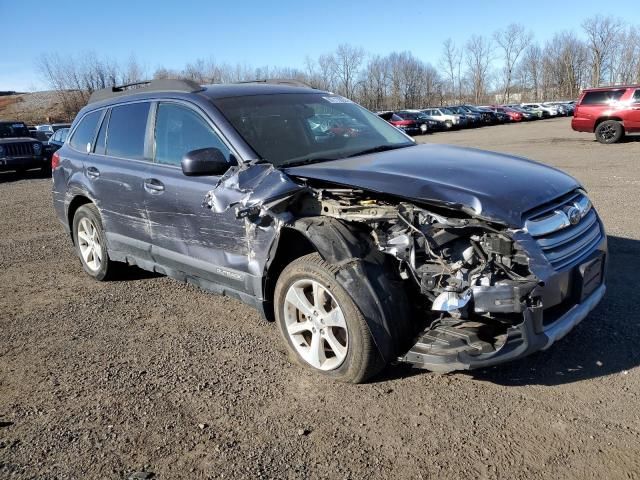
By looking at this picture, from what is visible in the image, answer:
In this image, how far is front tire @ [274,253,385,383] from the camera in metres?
3.09

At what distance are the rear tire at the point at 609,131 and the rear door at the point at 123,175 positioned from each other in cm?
1753

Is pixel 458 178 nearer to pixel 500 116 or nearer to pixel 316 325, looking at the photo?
pixel 316 325

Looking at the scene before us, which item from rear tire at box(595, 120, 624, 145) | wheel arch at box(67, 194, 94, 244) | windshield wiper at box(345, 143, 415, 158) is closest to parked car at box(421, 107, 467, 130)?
rear tire at box(595, 120, 624, 145)

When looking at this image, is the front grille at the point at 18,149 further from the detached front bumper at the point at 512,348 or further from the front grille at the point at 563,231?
the front grille at the point at 563,231

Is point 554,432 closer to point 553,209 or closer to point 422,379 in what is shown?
point 422,379

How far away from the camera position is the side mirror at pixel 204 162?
356cm

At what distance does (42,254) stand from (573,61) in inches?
3672

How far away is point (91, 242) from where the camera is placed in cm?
559

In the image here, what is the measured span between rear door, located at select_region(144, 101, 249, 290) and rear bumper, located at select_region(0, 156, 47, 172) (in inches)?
559

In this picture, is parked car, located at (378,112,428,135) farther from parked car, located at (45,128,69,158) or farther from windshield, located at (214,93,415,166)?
windshield, located at (214,93,415,166)

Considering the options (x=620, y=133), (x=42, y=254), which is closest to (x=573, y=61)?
(x=620, y=133)

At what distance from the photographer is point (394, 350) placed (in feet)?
10.1

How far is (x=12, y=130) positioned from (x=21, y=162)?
183 cm

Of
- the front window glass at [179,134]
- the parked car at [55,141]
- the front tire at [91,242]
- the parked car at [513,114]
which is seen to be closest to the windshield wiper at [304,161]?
the front window glass at [179,134]
